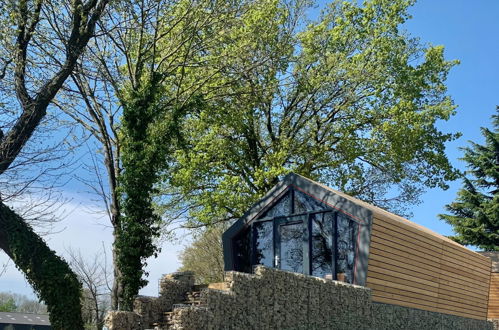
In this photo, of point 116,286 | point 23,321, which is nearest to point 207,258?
point 116,286

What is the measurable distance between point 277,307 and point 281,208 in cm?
530

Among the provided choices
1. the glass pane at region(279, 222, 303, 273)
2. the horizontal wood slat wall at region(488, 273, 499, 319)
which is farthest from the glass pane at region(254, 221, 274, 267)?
the horizontal wood slat wall at region(488, 273, 499, 319)

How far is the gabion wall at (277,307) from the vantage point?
10.3 m

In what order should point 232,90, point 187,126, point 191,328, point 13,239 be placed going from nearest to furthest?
1. point 191,328
2. point 13,239
3. point 232,90
4. point 187,126

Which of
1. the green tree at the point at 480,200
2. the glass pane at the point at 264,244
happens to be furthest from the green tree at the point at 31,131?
the green tree at the point at 480,200

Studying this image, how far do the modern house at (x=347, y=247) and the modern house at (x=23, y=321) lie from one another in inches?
1111

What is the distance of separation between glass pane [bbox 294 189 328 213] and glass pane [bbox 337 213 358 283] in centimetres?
76

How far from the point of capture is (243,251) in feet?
57.9

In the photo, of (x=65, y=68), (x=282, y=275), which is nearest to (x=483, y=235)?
(x=282, y=275)

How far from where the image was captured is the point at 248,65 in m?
19.3

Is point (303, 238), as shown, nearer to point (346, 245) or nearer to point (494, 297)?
point (346, 245)

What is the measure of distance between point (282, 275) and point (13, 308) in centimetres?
5541

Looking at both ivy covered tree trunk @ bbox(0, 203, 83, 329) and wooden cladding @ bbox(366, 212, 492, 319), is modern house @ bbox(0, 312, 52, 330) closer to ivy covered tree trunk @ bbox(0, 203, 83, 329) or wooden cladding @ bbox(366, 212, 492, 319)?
ivy covered tree trunk @ bbox(0, 203, 83, 329)

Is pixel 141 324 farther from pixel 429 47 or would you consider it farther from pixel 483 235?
pixel 483 235
